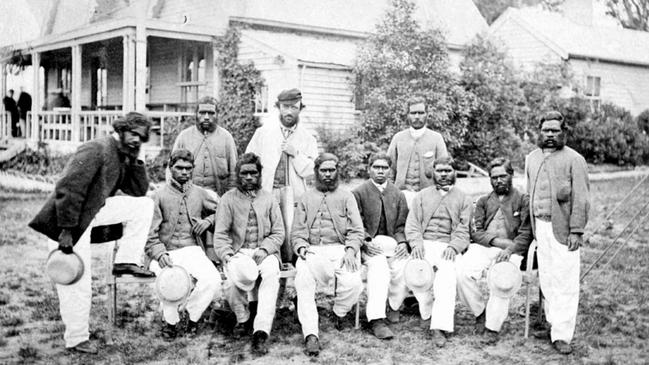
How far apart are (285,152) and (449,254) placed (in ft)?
Result: 6.18

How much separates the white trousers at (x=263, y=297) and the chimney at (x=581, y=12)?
25414 millimetres

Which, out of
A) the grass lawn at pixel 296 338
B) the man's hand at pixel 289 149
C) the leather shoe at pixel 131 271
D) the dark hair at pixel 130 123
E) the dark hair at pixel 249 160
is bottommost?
the grass lawn at pixel 296 338

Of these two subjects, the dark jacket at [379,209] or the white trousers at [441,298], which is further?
the dark jacket at [379,209]

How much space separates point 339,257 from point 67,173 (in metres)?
2.49

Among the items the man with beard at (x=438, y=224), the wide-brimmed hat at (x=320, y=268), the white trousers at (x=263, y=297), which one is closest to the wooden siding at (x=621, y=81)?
the man with beard at (x=438, y=224)

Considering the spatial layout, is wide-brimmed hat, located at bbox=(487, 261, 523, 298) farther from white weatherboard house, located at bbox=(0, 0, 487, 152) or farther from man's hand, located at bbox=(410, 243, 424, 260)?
white weatherboard house, located at bbox=(0, 0, 487, 152)

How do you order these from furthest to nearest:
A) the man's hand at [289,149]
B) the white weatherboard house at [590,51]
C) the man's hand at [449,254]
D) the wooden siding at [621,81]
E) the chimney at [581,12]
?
the chimney at [581,12] < the wooden siding at [621,81] < the white weatherboard house at [590,51] < the man's hand at [289,149] < the man's hand at [449,254]

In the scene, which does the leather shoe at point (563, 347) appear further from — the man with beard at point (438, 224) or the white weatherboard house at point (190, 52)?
the white weatherboard house at point (190, 52)

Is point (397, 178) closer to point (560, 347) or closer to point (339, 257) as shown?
point (339, 257)

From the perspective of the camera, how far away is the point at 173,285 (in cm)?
553

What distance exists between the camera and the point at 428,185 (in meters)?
7.45

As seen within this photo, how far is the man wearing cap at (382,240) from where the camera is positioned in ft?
19.9

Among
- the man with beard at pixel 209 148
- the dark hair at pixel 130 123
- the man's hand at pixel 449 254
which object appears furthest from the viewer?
the man with beard at pixel 209 148

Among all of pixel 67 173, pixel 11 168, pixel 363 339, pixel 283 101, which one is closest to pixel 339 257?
pixel 363 339
